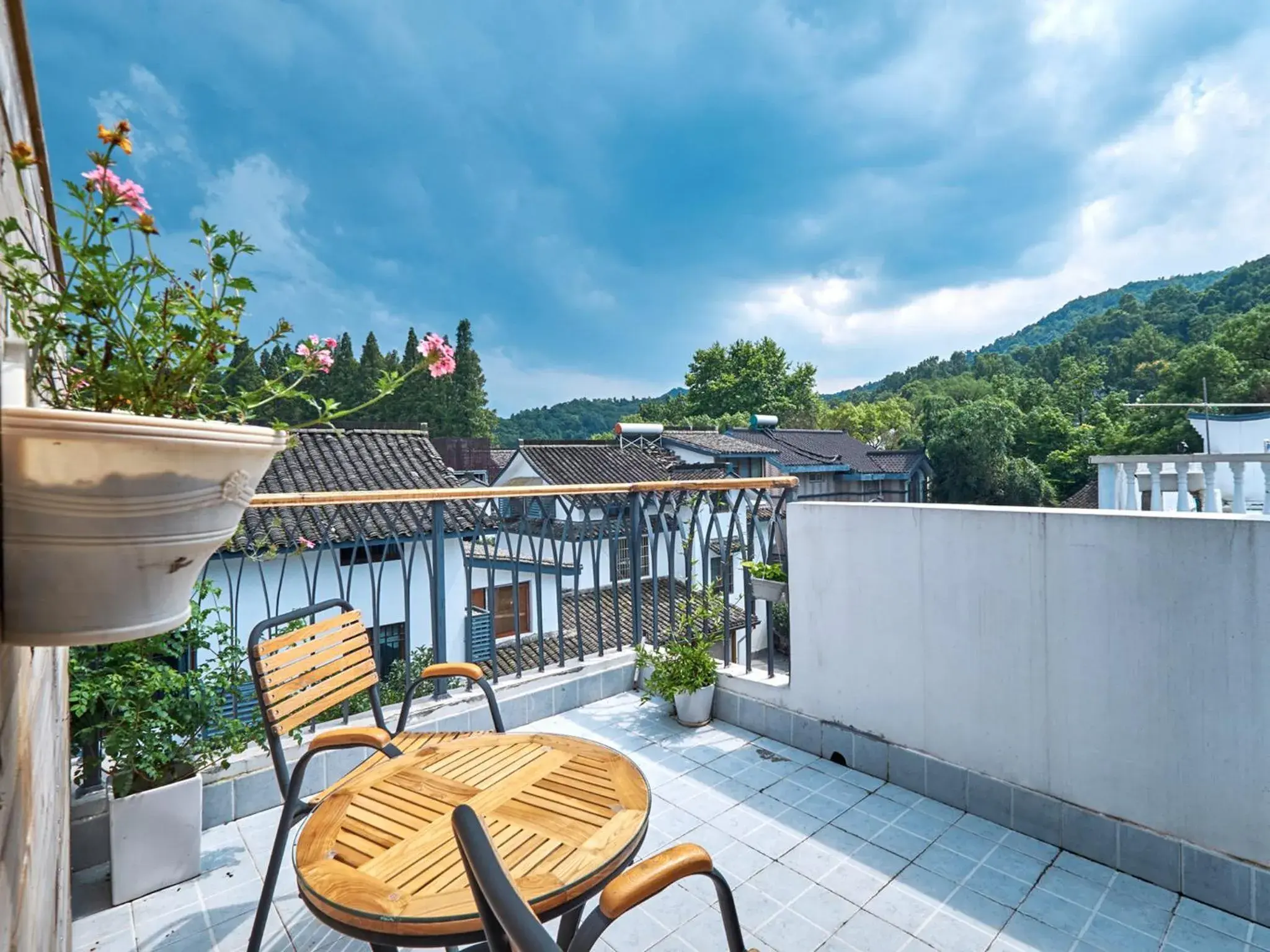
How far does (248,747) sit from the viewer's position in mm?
2559

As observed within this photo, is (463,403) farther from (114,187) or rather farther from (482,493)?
(114,187)

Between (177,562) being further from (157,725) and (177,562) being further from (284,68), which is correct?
(284,68)

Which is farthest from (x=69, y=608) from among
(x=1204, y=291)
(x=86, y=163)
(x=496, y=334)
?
(x=1204, y=291)

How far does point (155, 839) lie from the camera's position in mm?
2037

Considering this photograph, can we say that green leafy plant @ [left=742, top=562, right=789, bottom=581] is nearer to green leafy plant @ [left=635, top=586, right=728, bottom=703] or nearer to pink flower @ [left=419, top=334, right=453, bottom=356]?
green leafy plant @ [left=635, top=586, right=728, bottom=703]

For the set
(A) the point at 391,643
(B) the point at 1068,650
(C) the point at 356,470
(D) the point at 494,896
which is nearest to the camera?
(D) the point at 494,896

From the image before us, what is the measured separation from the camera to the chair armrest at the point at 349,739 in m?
1.54

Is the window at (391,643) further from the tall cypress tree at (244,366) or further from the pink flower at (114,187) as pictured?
the pink flower at (114,187)

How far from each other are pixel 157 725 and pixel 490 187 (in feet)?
106

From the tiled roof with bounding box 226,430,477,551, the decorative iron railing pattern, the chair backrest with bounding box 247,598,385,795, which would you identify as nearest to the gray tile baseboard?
the decorative iron railing pattern

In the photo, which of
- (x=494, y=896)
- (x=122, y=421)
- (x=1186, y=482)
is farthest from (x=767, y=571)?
(x=1186, y=482)

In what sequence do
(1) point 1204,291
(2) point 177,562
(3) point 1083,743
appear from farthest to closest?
(1) point 1204,291
(3) point 1083,743
(2) point 177,562

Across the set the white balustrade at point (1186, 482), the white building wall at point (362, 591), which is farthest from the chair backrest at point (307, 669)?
the white building wall at point (362, 591)

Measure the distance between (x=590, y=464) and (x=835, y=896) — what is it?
1748 centimetres
